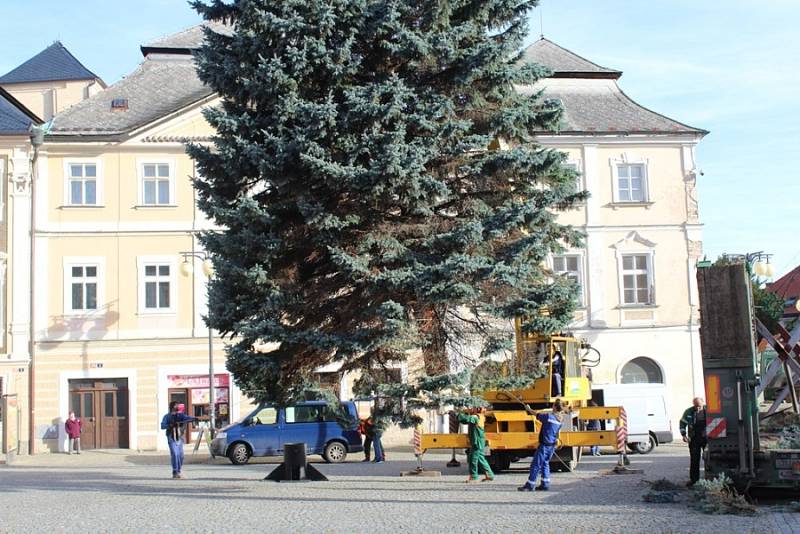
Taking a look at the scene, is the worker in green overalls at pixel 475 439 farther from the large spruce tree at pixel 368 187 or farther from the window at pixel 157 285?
the window at pixel 157 285

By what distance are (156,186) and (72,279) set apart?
4.38 metres

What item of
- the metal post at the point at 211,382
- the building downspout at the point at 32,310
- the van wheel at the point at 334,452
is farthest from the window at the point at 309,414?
the building downspout at the point at 32,310

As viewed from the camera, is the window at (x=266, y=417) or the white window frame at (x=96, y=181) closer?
the window at (x=266, y=417)

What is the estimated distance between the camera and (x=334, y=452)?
1087 inches

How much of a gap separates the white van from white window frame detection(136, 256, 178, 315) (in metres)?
14.9

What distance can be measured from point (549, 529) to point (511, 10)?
31.5 ft

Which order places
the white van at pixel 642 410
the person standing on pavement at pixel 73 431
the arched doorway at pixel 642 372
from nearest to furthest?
the white van at pixel 642 410
the person standing on pavement at pixel 73 431
the arched doorway at pixel 642 372

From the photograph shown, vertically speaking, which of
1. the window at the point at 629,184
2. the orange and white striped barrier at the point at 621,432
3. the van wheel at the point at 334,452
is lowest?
the van wheel at the point at 334,452

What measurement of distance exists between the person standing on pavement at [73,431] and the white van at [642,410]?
669 inches

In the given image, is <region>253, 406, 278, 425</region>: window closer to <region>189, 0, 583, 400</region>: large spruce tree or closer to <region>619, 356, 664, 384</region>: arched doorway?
<region>189, 0, 583, 400</region>: large spruce tree

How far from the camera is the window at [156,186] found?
35.2 metres

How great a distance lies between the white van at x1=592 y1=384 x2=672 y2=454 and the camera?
95.1 feet

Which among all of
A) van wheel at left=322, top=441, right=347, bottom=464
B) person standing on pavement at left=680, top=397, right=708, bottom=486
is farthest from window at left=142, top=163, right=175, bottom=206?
person standing on pavement at left=680, top=397, right=708, bottom=486

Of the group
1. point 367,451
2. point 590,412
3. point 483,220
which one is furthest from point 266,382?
point 367,451
